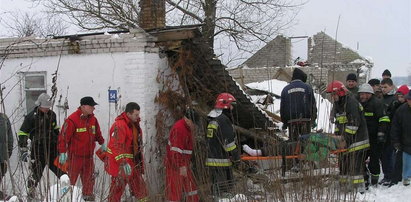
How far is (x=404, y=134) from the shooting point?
6312 millimetres

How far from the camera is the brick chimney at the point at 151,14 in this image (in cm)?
913

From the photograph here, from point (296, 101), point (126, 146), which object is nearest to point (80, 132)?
point (126, 146)

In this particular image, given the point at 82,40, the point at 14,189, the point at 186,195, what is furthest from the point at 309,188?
the point at 82,40

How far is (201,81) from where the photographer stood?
7633 millimetres

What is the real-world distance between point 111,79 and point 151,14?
2.62 m

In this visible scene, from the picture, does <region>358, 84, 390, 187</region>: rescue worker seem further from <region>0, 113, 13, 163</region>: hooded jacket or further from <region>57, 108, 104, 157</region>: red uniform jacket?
<region>0, 113, 13, 163</region>: hooded jacket

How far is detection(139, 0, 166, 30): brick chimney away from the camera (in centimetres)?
913

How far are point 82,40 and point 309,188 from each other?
5.42 meters

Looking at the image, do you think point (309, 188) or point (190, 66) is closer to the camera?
point (309, 188)

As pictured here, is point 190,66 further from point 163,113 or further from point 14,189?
point 14,189

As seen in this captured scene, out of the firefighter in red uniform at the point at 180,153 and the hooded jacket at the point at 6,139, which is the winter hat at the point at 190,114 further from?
the hooded jacket at the point at 6,139

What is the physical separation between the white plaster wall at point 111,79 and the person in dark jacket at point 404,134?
3940mm

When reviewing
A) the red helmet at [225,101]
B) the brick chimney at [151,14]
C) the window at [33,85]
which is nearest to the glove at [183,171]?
the red helmet at [225,101]

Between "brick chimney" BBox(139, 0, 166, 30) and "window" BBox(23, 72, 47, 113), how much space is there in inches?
104
